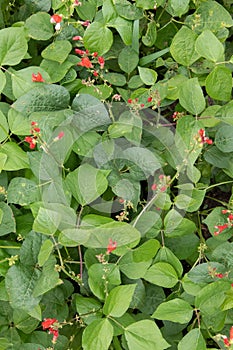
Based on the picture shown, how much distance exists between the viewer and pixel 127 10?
Answer: 1.54 meters

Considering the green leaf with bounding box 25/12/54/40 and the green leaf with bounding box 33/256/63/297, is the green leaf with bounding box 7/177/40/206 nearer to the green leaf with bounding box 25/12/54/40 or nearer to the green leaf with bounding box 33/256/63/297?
the green leaf with bounding box 33/256/63/297

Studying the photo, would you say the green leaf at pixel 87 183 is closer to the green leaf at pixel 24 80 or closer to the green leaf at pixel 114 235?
the green leaf at pixel 114 235

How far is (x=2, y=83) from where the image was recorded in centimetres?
139

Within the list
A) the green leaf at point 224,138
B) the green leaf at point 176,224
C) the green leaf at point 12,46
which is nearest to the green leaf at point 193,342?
the green leaf at point 176,224

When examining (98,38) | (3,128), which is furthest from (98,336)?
(98,38)

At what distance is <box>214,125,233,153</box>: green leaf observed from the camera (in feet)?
4.80

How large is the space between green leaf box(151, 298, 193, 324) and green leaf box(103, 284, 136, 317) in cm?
10

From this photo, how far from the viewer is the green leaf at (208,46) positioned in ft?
4.80

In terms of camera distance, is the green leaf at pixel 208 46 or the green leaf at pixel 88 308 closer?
the green leaf at pixel 88 308

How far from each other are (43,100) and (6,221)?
0.35 m

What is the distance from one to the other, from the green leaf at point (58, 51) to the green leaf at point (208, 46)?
37 cm

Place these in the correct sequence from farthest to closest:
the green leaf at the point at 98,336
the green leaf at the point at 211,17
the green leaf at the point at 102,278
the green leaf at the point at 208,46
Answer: the green leaf at the point at 211,17 → the green leaf at the point at 208,46 → the green leaf at the point at 102,278 → the green leaf at the point at 98,336

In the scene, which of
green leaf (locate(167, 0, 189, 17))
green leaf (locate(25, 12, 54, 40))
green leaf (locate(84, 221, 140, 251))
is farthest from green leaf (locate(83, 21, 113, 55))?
green leaf (locate(84, 221, 140, 251))

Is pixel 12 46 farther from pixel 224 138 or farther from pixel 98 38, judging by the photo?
pixel 224 138
